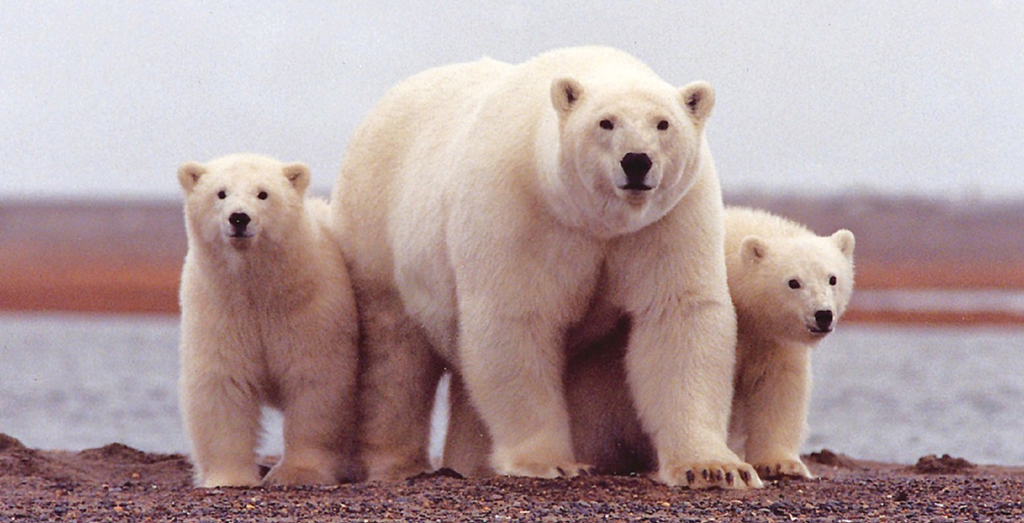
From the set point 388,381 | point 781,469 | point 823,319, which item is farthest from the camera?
point 388,381

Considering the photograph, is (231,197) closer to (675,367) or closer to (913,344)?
(675,367)

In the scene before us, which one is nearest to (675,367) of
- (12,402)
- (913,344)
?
(12,402)

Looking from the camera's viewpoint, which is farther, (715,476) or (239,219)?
(239,219)

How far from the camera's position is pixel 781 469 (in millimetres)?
7844

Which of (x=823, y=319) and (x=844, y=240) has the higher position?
(x=844, y=240)

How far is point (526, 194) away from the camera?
7.22m

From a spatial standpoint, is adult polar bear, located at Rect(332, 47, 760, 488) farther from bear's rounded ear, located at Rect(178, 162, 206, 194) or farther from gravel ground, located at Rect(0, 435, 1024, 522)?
bear's rounded ear, located at Rect(178, 162, 206, 194)

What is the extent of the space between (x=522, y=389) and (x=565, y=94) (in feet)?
4.92

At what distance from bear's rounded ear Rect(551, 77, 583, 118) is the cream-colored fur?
141cm

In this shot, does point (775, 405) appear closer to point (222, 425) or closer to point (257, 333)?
point (257, 333)

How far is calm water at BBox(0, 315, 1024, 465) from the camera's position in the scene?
15750mm

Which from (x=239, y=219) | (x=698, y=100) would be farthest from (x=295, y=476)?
(x=698, y=100)

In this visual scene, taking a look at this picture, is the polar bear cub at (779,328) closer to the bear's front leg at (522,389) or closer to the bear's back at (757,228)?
the bear's back at (757,228)

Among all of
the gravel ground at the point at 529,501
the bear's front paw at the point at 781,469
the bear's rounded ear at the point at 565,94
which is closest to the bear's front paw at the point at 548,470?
the gravel ground at the point at 529,501
